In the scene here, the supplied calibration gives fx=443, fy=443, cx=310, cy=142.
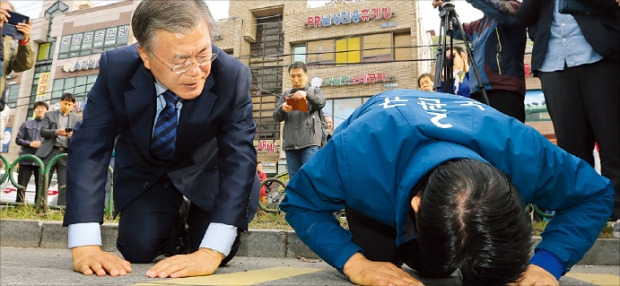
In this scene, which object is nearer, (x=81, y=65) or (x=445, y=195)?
(x=445, y=195)

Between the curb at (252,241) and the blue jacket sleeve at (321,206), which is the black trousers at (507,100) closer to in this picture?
the curb at (252,241)

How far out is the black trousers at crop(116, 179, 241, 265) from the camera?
225cm

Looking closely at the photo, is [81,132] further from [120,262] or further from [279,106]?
[279,106]

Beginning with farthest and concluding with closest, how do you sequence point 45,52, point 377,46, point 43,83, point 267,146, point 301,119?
point 45,52 < point 43,83 < point 267,146 < point 377,46 < point 301,119

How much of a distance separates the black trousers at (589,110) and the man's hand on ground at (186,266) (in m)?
2.22

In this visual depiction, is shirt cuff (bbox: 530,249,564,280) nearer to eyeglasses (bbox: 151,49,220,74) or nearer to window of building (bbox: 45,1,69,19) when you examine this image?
eyeglasses (bbox: 151,49,220,74)

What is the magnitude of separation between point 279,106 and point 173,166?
2.73 meters

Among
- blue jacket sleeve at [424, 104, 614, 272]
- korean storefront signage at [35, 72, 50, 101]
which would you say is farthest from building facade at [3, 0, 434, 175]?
blue jacket sleeve at [424, 104, 614, 272]

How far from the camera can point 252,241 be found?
330 centimetres

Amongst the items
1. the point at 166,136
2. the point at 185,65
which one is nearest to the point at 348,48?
the point at 166,136

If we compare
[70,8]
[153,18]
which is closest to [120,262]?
[153,18]

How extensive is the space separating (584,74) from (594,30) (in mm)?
256

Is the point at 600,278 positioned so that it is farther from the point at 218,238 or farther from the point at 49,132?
the point at 49,132

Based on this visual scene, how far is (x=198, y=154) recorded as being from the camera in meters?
2.17
